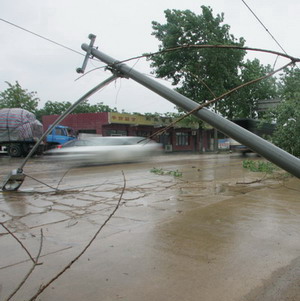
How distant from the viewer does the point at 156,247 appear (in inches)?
130

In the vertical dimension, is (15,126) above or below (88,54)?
below

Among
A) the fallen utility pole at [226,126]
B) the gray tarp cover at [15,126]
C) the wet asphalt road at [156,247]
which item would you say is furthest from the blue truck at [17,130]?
the fallen utility pole at [226,126]

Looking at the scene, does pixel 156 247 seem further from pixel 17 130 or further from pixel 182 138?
pixel 182 138

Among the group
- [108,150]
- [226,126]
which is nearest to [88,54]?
[226,126]

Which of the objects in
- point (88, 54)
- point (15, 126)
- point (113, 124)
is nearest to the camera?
point (88, 54)

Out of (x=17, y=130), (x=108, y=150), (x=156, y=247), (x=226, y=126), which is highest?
(x=17, y=130)

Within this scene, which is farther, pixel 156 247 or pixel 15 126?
pixel 15 126

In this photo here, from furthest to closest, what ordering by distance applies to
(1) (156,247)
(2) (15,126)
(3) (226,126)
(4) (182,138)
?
(4) (182,138), (2) (15,126), (1) (156,247), (3) (226,126)

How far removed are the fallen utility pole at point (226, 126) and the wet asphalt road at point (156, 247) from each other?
1034 millimetres

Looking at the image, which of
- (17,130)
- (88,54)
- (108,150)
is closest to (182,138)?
(17,130)

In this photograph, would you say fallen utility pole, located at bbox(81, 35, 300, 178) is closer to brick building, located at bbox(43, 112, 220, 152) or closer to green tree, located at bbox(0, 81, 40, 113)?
brick building, located at bbox(43, 112, 220, 152)

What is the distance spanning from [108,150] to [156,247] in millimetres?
9139

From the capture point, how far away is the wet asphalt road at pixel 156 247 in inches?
94.1

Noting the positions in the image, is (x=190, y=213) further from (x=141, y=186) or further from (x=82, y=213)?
(x=141, y=186)
